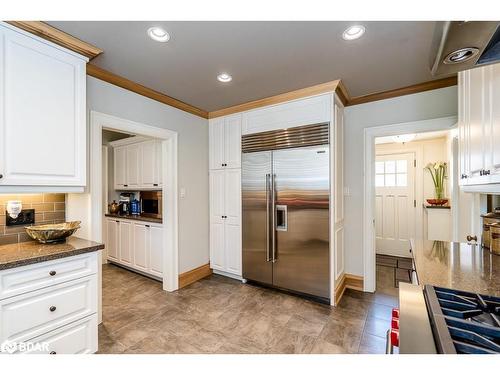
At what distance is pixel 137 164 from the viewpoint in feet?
12.2

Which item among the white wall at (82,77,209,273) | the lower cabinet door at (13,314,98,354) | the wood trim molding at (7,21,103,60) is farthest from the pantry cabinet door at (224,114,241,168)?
the lower cabinet door at (13,314,98,354)

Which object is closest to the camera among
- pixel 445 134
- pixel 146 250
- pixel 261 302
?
pixel 261 302

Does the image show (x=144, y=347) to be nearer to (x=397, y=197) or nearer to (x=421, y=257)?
(x=421, y=257)

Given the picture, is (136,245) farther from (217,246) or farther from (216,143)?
(216,143)

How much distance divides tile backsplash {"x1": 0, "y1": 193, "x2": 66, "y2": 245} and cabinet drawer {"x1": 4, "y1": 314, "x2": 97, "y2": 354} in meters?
0.82

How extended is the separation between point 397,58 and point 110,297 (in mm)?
3954

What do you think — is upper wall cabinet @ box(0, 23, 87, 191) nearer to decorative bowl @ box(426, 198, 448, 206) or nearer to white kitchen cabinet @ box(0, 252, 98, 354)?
white kitchen cabinet @ box(0, 252, 98, 354)

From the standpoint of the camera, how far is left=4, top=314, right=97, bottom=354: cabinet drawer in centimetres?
141

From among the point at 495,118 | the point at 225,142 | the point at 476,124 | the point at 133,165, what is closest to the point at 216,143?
the point at 225,142

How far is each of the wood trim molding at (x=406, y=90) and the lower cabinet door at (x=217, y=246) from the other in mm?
2461

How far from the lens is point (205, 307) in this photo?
8.34 ft

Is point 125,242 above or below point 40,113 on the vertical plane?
below

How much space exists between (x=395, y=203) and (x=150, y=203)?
457 cm
